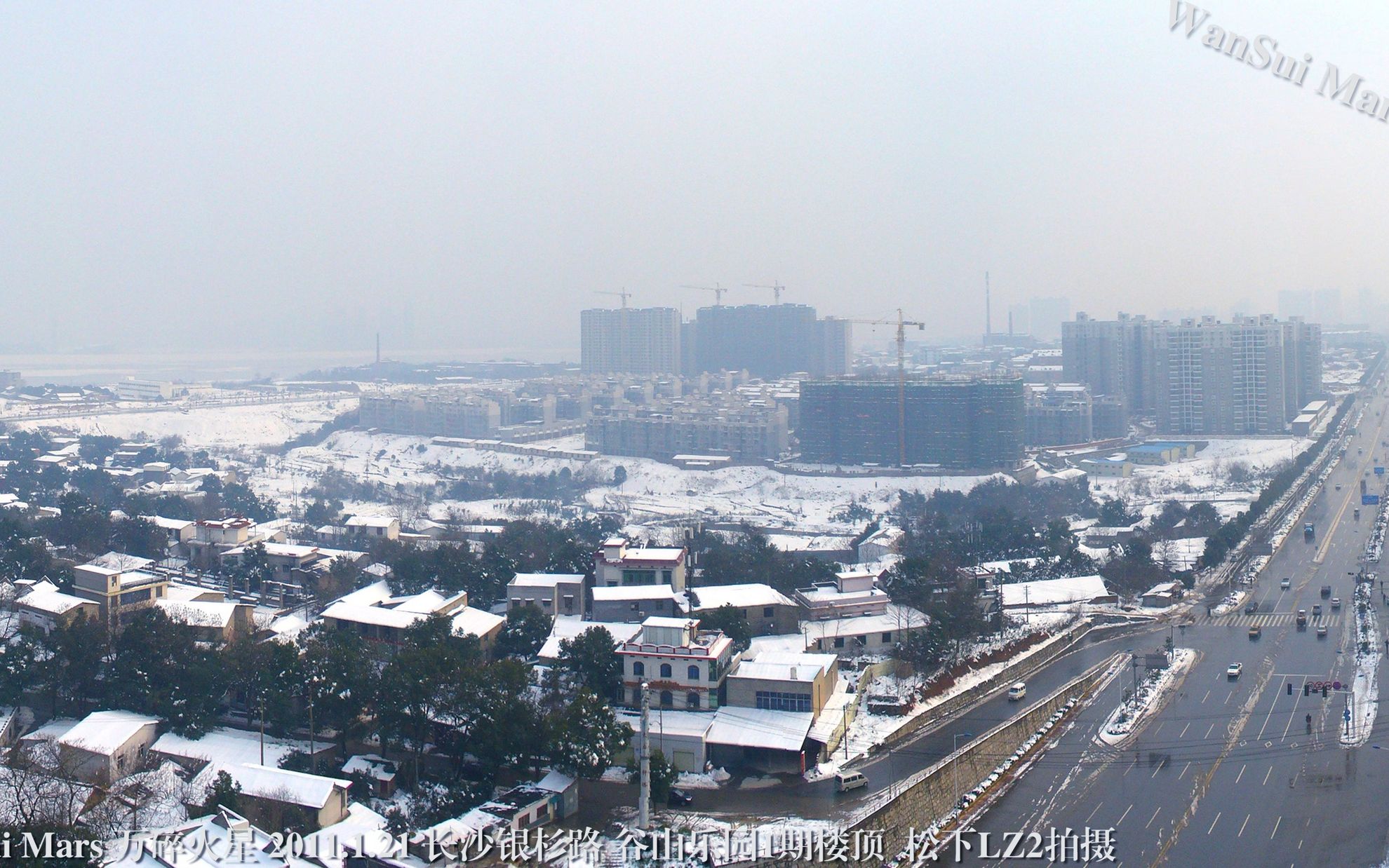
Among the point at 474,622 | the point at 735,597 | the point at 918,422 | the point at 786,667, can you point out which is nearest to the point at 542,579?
the point at 474,622

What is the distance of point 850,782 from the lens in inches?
223

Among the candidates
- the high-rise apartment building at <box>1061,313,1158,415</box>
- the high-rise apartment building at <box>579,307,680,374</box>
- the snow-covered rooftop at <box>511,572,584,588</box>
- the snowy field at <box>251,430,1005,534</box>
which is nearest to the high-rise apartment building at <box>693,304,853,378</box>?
the high-rise apartment building at <box>579,307,680,374</box>

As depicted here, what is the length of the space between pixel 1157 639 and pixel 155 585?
6.67m

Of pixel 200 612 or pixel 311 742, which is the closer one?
Answer: pixel 311 742

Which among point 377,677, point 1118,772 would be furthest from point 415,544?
point 1118,772

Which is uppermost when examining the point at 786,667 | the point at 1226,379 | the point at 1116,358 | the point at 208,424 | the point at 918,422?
the point at 1116,358

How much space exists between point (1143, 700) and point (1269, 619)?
2.56 m

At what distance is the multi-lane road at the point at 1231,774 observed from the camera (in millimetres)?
4980

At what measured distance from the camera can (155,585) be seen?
817 cm

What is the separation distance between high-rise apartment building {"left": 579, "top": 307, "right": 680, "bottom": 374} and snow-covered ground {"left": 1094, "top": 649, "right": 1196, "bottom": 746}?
2826 cm

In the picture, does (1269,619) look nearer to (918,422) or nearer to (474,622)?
(474,622)

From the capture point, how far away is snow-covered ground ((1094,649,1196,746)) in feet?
20.9

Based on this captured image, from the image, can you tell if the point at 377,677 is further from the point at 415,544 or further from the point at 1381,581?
the point at 1381,581

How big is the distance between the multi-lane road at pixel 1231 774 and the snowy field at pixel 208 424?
1905cm
